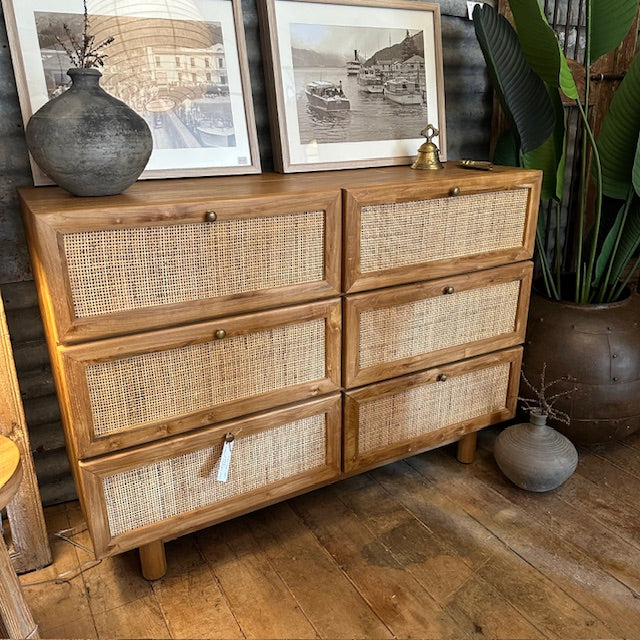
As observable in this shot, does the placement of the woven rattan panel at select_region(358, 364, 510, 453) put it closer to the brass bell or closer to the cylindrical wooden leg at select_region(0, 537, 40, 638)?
the brass bell

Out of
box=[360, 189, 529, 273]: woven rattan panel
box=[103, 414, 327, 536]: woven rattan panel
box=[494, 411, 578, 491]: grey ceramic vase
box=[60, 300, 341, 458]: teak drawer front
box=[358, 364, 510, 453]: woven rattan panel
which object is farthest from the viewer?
box=[494, 411, 578, 491]: grey ceramic vase

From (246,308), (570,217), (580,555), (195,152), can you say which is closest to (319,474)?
(246,308)

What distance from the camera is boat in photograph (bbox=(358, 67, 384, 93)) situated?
192cm

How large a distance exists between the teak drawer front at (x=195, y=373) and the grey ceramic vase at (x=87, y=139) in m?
0.35

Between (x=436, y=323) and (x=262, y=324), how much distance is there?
561 millimetres

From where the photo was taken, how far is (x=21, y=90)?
59.2 inches

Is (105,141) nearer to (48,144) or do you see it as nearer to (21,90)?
(48,144)

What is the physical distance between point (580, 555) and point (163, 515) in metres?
1.14

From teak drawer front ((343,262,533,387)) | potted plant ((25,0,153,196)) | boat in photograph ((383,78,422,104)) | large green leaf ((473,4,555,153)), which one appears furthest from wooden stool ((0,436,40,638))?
large green leaf ((473,4,555,153))

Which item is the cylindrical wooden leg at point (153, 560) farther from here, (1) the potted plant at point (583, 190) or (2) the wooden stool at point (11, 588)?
(1) the potted plant at point (583, 190)

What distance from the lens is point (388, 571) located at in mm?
1636

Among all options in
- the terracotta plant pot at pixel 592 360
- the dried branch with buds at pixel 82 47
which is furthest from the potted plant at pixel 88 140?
the terracotta plant pot at pixel 592 360

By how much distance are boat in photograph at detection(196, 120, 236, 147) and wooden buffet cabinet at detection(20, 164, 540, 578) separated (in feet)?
0.41

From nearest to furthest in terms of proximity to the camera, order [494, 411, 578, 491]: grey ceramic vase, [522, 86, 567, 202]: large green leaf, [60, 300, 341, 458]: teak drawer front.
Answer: [60, 300, 341, 458]: teak drawer front < [494, 411, 578, 491]: grey ceramic vase < [522, 86, 567, 202]: large green leaf
